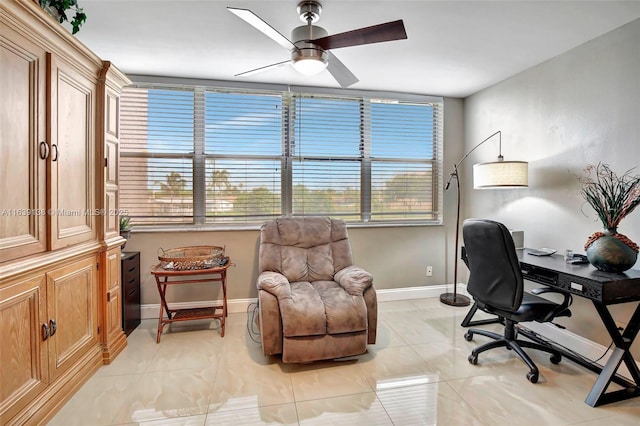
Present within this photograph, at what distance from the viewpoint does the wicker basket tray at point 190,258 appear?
2.72 m

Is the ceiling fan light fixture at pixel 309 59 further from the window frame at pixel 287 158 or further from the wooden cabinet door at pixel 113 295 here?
the wooden cabinet door at pixel 113 295

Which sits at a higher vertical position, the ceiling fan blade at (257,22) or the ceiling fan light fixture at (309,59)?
the ceiling fan blade at (257,22)

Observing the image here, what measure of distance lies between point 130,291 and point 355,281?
6.83 feet

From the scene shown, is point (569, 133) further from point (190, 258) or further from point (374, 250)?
point (190, 258)

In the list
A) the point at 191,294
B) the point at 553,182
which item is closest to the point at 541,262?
Answer: the point at 553,182

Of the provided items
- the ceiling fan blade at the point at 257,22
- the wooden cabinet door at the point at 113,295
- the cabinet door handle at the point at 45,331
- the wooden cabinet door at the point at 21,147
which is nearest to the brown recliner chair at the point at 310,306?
the wooden cabinet door at the point at 113,295

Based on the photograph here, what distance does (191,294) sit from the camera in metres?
3.28

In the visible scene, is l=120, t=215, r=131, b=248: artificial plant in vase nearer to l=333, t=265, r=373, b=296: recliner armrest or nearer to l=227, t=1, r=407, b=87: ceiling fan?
l=333, t=265, r=373, b=296: recliner armrest

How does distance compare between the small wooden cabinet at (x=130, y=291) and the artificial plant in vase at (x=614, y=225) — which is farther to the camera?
the small wooden cabinet at (x=130, y=291)

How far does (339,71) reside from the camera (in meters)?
2.19

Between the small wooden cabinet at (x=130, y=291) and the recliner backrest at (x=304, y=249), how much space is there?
3.84ft

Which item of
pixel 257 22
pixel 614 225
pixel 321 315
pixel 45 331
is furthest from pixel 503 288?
pixel 45 331

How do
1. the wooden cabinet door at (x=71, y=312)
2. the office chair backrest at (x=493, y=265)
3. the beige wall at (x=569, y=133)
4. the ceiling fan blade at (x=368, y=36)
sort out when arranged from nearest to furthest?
the ceiling fan blade at (x=368, y=36) < the wooden cabinet door at (x=71, y=312) < the office chair backrest at (x=493, y=265) < the beige wall at (x=569, y=133)

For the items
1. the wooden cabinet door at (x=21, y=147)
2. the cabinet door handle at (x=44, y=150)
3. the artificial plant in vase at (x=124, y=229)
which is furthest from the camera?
the artificial plant in vase at (x=124, y=229)
